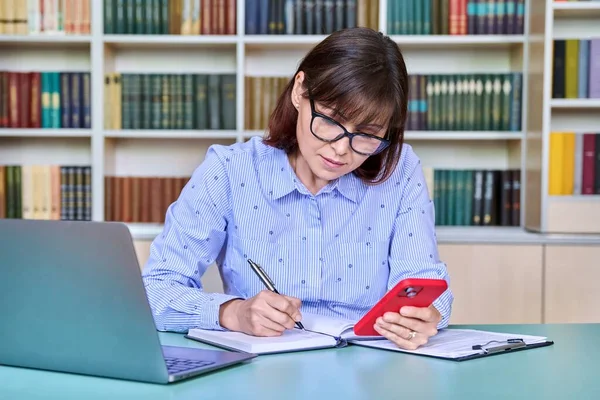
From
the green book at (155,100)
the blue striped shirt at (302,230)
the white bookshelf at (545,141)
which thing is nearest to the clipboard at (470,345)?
the blue striped shirt at (302,230)

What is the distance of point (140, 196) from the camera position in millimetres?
3469

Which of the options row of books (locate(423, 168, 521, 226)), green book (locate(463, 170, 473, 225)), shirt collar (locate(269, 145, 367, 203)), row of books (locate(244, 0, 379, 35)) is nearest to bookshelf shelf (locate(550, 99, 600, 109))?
row of books (locate(423, 168, 521, 226))

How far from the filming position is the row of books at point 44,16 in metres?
3.38

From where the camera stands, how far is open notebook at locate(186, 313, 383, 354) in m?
1.30

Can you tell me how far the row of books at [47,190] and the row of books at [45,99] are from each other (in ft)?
0.61

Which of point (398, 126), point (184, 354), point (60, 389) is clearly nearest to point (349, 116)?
point (398, 126)

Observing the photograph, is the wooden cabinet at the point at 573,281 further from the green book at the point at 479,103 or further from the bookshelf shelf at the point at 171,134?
the bookshelf shelf at the point at 171,134

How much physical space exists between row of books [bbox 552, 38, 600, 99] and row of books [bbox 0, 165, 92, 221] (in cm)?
195

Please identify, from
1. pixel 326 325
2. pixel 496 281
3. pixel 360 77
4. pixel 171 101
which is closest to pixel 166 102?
pixel 171 101

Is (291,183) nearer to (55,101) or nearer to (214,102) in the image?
(214,102)

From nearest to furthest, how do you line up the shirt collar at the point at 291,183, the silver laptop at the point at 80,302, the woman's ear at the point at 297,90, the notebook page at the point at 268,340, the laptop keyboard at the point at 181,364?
the silver laptop at the point at 80,302 → the laptop keyboard at the point at 181,364 → the notebook page at the point at 268,340 → the woman's ear at the point at 297,90 → the shirt collar at the point at 291,183

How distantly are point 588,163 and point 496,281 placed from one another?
0.61 metres

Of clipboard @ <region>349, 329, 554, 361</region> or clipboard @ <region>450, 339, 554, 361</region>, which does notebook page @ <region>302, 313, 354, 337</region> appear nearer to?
clipboard @ <region>349, 329, 554, 361</region>

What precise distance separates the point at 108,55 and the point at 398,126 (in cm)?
214
